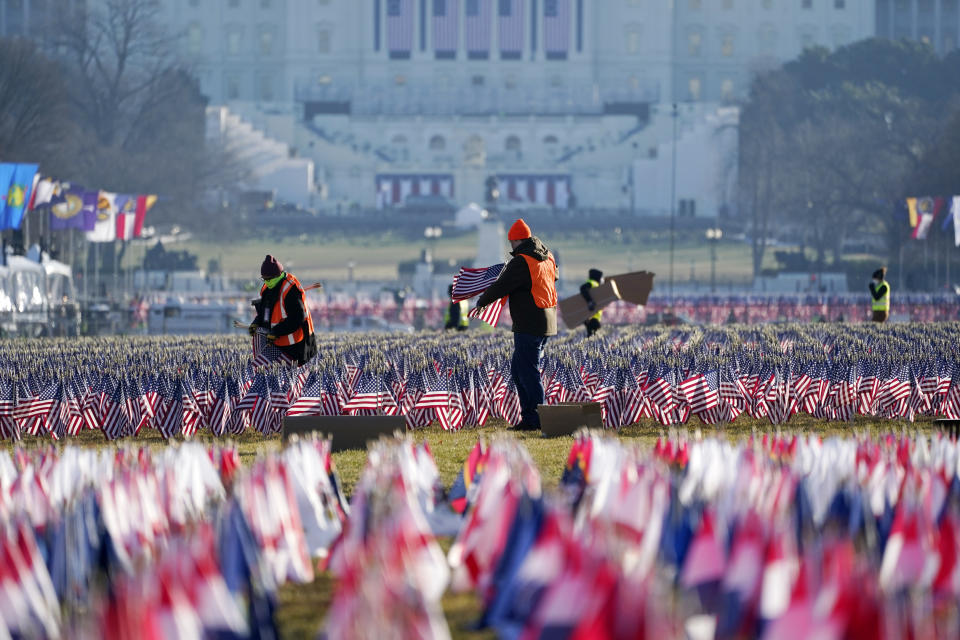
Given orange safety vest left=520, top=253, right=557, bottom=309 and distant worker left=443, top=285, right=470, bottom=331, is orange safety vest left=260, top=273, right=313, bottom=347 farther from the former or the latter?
distant worker left=443, top=285, right=470, bottom=331

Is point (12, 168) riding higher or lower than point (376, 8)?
lower

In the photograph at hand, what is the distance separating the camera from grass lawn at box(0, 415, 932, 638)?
7.62 m

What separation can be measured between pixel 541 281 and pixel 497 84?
109m

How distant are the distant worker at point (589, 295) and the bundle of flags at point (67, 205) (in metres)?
15.3

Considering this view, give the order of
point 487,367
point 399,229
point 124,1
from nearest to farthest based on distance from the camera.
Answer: point 487,367 → point 399,229 → point 124,1

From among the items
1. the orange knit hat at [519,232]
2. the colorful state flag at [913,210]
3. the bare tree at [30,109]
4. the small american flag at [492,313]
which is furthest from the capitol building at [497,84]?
the orange knit hat at [519,232]

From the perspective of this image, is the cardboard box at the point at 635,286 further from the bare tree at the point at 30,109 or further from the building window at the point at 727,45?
the building window at the point at 727,45

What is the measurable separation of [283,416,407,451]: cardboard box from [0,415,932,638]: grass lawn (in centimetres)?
14

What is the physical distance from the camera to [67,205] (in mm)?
45938

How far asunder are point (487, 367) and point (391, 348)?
405 cm

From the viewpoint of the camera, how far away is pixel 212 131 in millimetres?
93125

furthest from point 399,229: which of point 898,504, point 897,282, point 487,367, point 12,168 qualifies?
point 898,504

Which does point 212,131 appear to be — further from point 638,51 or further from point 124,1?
point 638,51

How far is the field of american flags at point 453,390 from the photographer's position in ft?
51.6
